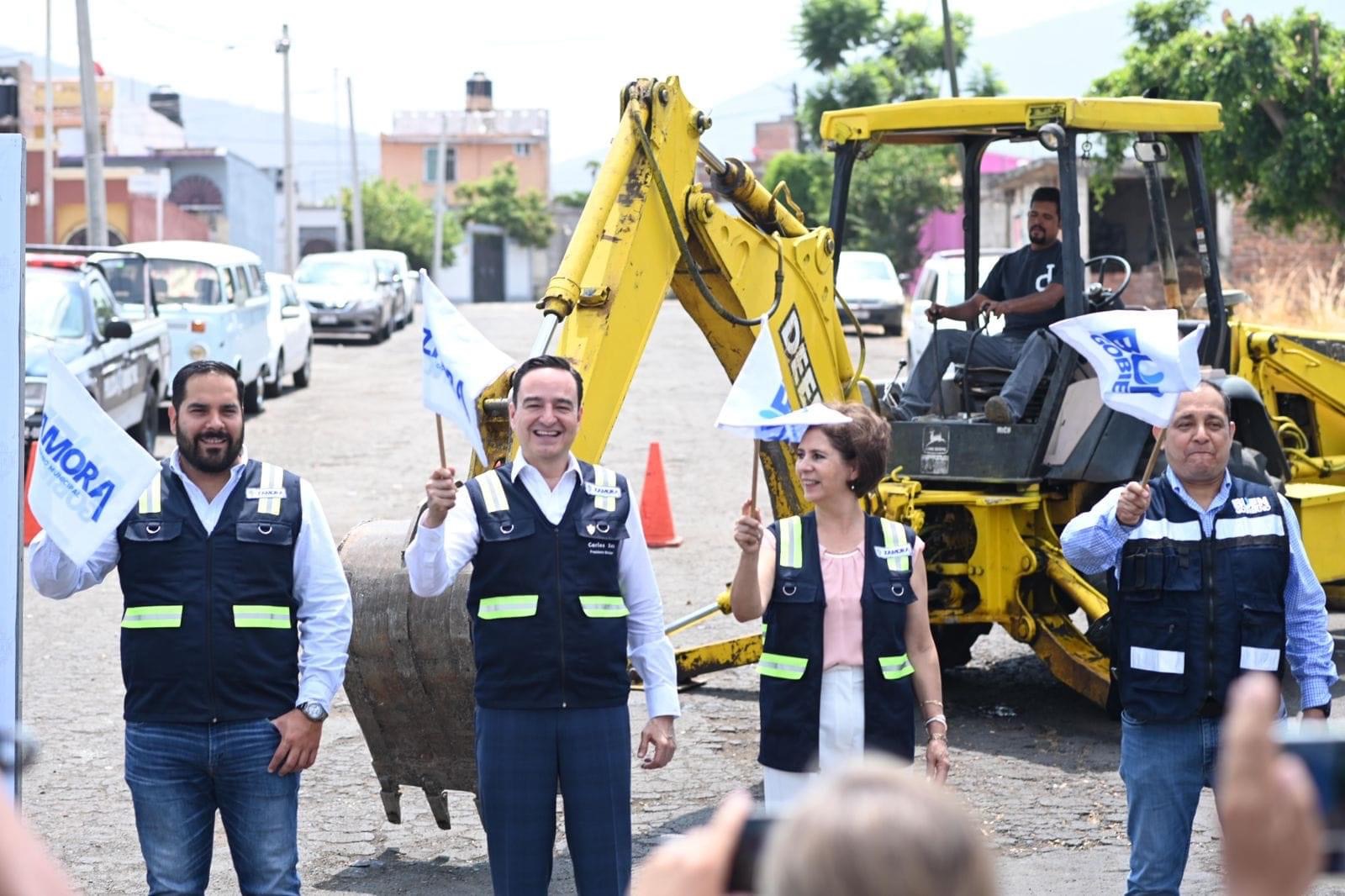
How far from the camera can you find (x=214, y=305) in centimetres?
2073

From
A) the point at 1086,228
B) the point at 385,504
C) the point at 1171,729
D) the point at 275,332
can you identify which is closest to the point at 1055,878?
the point at 1171,729

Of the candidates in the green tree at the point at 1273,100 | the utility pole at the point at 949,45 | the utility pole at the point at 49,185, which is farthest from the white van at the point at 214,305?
the utility pole at the point at 49,185

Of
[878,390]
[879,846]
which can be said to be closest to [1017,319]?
[878,390]

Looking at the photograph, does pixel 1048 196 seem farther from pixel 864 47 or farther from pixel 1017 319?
pixel 864 47

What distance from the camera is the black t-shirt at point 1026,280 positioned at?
8.62 m

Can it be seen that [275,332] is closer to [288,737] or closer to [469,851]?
[469,851]

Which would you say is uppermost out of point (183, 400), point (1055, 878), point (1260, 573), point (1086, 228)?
point (1086, 228)

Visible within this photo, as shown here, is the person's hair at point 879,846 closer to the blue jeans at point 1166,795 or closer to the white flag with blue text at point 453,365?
the blue jeans at point 1166,795

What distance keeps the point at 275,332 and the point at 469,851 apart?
17102 millimetres

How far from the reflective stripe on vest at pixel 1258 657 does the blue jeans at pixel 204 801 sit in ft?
8.42

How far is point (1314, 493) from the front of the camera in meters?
9.58

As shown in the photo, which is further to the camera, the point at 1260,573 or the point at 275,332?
the point at 275,332

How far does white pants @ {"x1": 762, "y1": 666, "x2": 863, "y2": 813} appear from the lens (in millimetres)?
4969

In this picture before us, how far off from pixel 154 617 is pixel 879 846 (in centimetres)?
352
